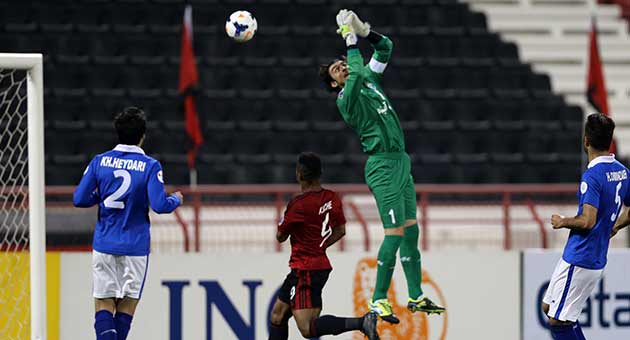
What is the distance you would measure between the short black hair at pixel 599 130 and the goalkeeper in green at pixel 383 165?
5.07 feet

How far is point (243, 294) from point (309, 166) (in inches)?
118

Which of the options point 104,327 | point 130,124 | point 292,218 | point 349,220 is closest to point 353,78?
point 292,218

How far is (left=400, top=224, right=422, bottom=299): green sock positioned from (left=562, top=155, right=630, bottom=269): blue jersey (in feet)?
4.51

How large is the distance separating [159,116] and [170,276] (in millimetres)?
Result: 4472

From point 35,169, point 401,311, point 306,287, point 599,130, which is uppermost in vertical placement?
point 599,130

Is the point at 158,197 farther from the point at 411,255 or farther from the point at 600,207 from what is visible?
the point at 600,207

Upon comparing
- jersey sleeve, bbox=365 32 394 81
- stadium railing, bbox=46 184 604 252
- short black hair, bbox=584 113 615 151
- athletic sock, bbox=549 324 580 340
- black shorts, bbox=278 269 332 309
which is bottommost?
athletic sock, bbox=549 324 580 340

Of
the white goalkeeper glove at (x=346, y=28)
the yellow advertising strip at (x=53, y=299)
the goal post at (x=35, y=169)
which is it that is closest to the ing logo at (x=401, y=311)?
the yellow advertising strip at (x=53, y=299)

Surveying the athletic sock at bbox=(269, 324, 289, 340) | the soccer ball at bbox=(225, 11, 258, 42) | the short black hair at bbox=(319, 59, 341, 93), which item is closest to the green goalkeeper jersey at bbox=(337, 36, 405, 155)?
the short black hair at bbox=(319, 59, 341, 93)

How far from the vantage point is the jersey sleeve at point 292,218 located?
849 cm

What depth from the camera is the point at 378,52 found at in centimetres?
903

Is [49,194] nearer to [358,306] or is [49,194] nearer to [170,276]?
[170,276]

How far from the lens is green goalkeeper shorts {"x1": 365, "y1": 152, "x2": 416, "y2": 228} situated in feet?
29.0

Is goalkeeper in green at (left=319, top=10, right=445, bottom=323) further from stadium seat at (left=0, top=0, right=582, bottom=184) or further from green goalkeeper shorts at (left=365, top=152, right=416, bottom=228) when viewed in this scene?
stadium seat at (left=0, top=0, right=582, bottom=184)
